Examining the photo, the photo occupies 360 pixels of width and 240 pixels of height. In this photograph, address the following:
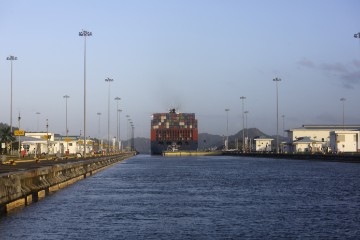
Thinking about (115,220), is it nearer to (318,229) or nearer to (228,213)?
(228,213)

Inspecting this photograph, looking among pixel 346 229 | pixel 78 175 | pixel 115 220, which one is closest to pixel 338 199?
pixel 346 229

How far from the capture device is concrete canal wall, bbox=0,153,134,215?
2813cm

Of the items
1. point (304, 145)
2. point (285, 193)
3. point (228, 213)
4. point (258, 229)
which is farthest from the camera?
point (304, 145)

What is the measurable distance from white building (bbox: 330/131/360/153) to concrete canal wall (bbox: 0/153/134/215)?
4712 inches

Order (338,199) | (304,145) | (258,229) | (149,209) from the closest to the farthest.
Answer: (258,229) → (149,209) → (338,199) → (304,145)

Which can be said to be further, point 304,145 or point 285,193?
point 304,145

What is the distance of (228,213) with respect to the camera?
28250mm

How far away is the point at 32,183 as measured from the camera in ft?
117

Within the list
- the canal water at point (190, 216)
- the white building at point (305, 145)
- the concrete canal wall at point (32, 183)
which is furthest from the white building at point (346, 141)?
the canal water at point (190, 216)

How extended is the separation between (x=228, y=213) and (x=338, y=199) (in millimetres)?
10245

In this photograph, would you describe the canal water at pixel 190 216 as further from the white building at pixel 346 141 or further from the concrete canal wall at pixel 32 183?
→ the white building at pixel 346 141

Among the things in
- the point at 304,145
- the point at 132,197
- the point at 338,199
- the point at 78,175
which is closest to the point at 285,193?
the point at 338,199

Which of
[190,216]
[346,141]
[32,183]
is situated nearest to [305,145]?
[346,141]

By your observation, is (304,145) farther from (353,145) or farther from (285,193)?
(285,193)
